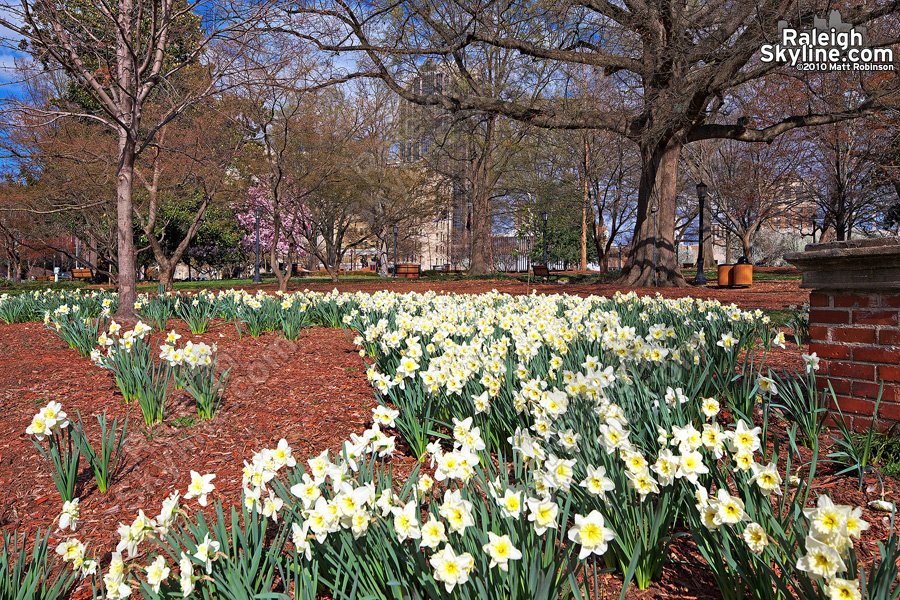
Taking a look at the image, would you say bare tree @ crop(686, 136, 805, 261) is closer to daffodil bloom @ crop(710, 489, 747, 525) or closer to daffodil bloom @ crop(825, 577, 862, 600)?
daffodil bloom @ crop(710, 489, 747, 525)

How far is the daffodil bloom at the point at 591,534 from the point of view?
1.28 m

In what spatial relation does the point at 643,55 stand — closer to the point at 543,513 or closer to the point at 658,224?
the point at 658,224

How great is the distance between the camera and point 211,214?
24.2 meters

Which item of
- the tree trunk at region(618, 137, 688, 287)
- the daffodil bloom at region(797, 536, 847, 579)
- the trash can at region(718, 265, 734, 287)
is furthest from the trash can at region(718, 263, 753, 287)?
the daffodil bloom at region(797, 536, 847, 579)

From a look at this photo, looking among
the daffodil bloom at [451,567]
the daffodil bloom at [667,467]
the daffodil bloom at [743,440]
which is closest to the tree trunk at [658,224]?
the daffodil bloom at [743,440]

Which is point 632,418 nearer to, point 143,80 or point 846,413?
point 846,413

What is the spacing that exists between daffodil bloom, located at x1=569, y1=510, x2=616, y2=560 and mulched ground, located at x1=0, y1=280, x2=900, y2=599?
525 millimetres

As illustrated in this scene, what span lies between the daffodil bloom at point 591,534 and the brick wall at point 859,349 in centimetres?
182

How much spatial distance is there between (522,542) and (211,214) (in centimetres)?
2572

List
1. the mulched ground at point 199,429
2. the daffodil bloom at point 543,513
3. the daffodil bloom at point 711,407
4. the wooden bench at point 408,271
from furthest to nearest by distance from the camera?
the wooden bench at point 408,271 → the mulched ground at point 199,429 → the daffodil bloom at point 711,407 → the daffodil bloom at point 543,513

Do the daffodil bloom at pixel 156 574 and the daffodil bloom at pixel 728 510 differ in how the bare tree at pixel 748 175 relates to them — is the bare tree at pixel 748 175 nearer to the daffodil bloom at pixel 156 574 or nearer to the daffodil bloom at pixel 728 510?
the daffodil bloom at pixel 728 510

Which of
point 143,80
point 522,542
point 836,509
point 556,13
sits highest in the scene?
point 556,13

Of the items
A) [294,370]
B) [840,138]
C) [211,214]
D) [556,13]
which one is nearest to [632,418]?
[294,370]

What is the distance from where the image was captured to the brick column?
7.46 feet
